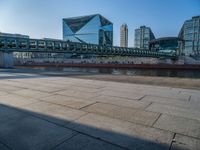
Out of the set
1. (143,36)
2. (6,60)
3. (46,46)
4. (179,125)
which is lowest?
(179,125)

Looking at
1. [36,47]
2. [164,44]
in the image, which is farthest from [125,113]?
[164,44]

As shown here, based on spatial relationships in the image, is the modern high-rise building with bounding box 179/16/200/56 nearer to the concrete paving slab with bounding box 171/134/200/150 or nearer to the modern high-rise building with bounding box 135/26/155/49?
the modern high-rise building with bounding box 135/26/155/49

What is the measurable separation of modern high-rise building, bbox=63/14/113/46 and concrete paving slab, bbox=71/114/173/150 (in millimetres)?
113261

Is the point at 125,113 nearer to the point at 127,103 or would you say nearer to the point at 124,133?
the point at 127,103

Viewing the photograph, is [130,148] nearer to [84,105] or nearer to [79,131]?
[79,131]

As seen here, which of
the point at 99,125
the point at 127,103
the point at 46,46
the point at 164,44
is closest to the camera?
the point at 99,125

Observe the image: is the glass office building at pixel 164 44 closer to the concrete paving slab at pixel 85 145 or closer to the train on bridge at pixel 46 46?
the train on bridge at pixel 46 46

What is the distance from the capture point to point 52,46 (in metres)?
38.2

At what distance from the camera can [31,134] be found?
2.57 meters

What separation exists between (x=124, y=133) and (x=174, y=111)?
71.3 inches

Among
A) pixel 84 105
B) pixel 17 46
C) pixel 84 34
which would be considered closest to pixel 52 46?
pixel 17 46

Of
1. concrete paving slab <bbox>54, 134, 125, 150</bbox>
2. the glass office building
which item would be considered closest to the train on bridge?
concrete paving slab <bbox>54, 134, 125, 150</bbox>

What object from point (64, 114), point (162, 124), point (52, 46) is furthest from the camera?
point (52, 46)

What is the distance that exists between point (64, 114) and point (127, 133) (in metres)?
1.58
